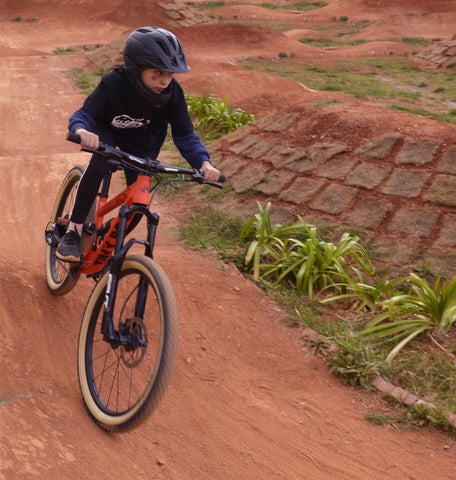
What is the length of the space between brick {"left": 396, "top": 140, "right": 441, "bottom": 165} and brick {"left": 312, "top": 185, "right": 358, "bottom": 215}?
0.73m

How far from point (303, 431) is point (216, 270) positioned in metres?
2.16

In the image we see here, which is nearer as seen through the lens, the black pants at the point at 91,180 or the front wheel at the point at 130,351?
the front wheel at the point at 130,351

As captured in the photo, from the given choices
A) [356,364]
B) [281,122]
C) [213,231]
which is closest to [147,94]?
[356,364]

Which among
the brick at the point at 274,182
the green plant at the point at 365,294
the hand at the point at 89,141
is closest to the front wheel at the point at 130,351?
the hand at the point at 89,141

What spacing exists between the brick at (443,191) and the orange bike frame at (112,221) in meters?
3.82

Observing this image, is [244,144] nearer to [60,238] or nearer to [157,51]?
[60,238]

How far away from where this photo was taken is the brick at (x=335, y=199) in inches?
240

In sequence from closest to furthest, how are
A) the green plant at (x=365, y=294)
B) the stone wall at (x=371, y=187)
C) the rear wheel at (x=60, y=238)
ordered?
the rear wheel at (x=60, y=238) → the green plant at (x=365, y=294) → the stone wall at (x=371, y=187)

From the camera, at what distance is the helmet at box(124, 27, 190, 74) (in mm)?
2984

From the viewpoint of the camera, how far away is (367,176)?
20.8 feet

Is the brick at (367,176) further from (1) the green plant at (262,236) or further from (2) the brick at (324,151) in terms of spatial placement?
(1) the green plant at (262,236)

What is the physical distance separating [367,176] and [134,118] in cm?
371

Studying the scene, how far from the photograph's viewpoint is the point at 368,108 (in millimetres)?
7746

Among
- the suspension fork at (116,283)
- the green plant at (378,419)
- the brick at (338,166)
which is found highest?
the suspension fork at (116,283)
